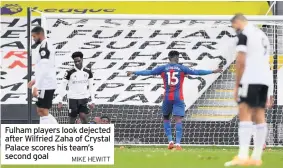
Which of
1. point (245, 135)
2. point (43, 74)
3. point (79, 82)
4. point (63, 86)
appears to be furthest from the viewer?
point (63, 86)

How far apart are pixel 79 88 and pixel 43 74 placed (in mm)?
2601

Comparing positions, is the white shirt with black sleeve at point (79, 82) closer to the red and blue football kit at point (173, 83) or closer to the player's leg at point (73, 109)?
the player's leg at point (73, 109)

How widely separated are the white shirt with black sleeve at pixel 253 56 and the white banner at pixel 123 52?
333 inches

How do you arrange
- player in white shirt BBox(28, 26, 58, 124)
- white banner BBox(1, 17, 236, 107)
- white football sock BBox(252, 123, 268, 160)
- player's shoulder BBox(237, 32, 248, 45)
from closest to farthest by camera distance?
player's shoulder BBox(237, 32, 248, 45)
white football sock BBox(252, 123, 268, 160)
player in white shirt BBox(28, 26, 58, 124)
white banner BBox(1, 17, 236, 107)

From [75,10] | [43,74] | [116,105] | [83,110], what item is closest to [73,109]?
[83,110]

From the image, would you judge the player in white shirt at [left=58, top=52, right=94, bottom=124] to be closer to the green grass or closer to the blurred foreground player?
the blurred foreground player

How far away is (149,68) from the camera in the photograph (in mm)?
19922

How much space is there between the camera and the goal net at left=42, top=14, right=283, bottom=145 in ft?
64.7

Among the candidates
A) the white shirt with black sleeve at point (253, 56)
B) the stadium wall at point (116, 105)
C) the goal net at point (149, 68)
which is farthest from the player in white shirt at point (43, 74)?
the white shirt with black sleeve at point (253, 56)

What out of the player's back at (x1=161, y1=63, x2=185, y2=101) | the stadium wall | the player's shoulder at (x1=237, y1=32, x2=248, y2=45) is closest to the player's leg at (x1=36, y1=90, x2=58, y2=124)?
the player's back at (x1=161, y1=63, x2=185, y2=101)

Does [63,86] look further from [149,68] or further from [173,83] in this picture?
[149,68]

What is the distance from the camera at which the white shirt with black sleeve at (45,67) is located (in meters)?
14.7

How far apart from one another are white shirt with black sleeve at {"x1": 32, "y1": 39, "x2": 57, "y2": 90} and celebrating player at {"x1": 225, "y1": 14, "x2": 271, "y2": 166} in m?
4.44

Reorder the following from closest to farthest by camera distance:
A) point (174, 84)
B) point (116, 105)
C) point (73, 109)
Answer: point (174, 84) → point (73, 109) → point (116, 105)
